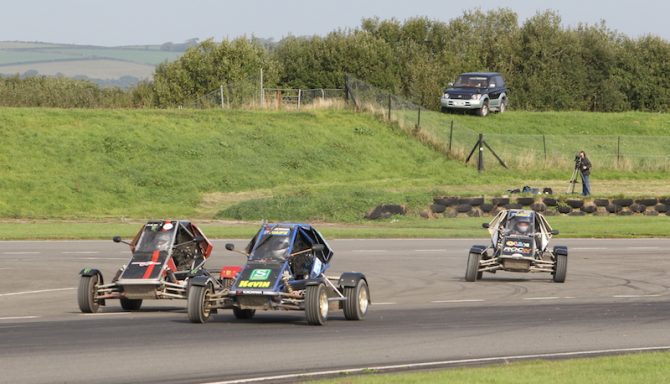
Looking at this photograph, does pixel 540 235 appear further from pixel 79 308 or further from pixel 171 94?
pixel 171 94

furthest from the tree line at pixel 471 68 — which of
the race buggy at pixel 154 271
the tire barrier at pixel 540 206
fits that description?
the race buggy at pixel 154 271

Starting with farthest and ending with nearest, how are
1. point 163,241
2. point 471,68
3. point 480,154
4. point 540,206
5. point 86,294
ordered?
1. point 471,68
2. point 480,154
3. point 540,206
4. point 163,241
5. point 86,294

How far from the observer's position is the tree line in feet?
252

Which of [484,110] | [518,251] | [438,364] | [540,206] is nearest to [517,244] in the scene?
[518,251]

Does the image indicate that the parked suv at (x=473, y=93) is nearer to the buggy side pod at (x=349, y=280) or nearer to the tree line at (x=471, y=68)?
the tree line at (x=471, y=68)

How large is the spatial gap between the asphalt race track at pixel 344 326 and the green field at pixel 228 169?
14.0 m

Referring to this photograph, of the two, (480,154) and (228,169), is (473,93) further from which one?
(228,169)

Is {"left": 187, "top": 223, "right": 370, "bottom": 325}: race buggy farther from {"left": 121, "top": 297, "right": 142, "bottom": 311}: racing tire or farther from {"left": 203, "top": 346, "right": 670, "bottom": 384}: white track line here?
{"left": 203, "top": 346, "right": 670, "bottom": 384}: white track line

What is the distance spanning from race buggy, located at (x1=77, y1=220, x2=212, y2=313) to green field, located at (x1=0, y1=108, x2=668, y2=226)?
63.1 feet

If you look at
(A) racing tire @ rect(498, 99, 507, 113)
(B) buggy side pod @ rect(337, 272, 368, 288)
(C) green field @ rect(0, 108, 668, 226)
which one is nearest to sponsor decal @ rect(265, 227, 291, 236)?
(B) buggy side pod @ rect(337, 272, 368, 288)

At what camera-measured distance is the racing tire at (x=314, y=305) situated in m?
17.0

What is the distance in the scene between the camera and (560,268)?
81.3 ft

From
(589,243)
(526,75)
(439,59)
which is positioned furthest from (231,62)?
(589,243)

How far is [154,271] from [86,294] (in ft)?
3.74
